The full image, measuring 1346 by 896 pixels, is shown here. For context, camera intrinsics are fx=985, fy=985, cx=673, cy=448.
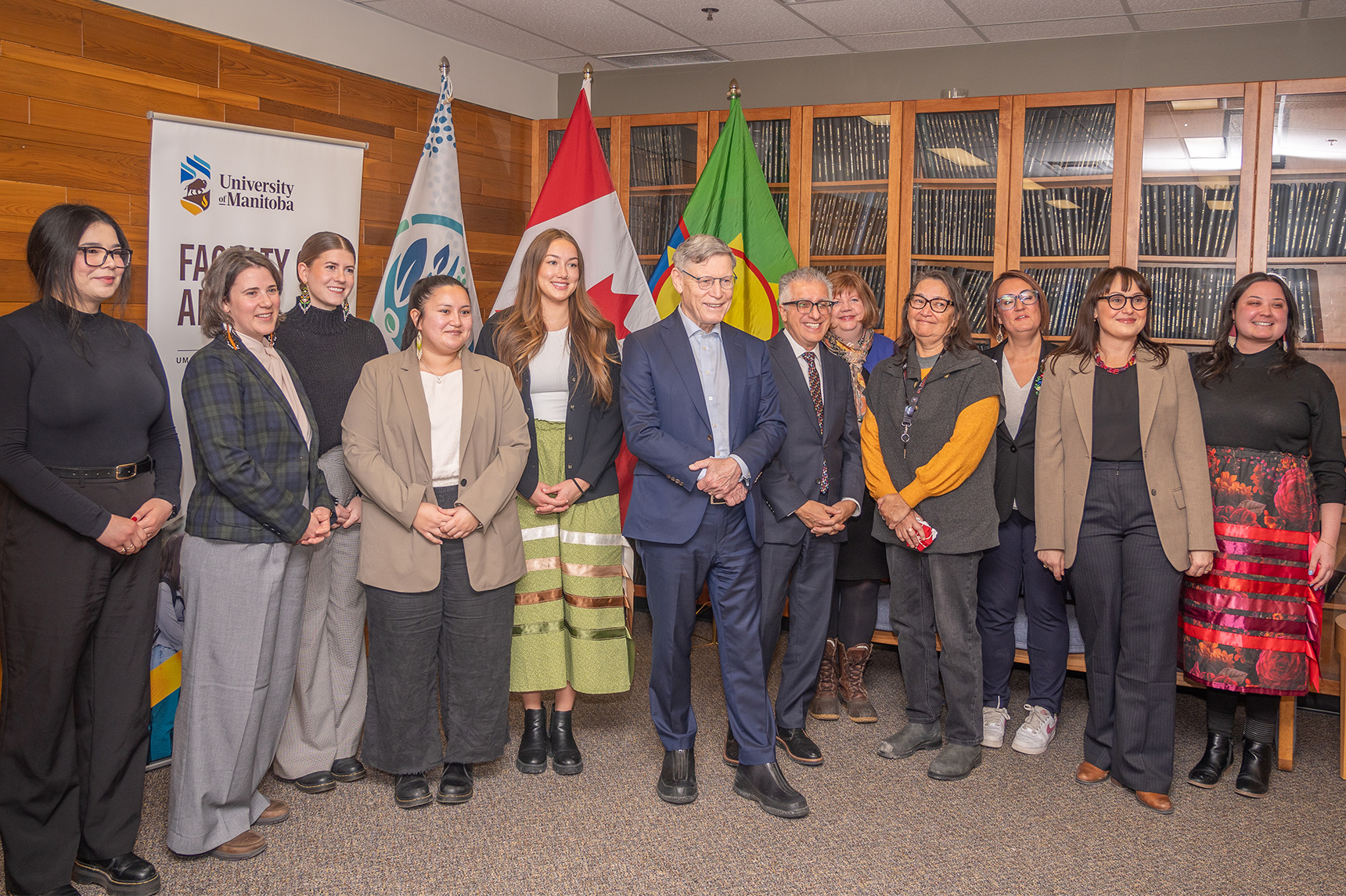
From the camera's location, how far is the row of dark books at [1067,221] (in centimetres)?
433

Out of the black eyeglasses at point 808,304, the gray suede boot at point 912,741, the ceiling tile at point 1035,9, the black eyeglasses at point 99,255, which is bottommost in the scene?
the gray suede boot at point 912,741

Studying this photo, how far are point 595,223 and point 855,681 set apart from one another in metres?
2.27

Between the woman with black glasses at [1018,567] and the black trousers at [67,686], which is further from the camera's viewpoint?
the woman with black glasses at [1018,567]

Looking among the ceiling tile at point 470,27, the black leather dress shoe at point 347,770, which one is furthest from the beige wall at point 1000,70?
the black leather dress shoe at point 347,770

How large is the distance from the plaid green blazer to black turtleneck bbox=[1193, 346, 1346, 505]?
8.94 feet

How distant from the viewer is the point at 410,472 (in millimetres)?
2828

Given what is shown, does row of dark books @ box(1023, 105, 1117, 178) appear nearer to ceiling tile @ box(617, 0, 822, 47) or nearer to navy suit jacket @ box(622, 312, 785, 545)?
ceiling tile @ box(617, 0, 822, 47)

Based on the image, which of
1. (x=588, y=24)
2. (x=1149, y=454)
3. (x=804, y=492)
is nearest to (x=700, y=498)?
(x=804, y=492)

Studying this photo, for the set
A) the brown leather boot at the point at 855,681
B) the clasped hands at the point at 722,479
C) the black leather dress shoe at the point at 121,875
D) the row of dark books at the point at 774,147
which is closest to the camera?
the black leather dress shoe at the point at 121,875

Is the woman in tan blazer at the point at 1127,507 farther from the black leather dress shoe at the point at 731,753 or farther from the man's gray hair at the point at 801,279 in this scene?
the black leather dress shoe at the point at 731,753

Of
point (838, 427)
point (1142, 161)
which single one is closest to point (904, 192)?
point (1142, 161)

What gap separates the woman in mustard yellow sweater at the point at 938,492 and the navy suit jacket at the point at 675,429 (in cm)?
52

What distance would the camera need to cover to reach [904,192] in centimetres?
462

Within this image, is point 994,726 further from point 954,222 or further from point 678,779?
point 954,222
